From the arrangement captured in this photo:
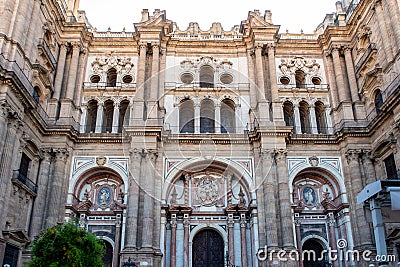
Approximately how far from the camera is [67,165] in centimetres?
2611

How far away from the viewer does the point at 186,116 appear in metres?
29.7

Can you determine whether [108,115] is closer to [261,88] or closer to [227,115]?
[227,115]

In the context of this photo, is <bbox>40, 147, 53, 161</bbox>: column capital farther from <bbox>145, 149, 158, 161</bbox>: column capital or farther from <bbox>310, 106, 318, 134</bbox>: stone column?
<bbox>310, 106, 318, 134</bbox>: stone column

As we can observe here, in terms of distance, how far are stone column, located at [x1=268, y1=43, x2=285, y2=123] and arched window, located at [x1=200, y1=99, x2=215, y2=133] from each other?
4.20m

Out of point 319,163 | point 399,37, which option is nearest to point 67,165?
point 319,163

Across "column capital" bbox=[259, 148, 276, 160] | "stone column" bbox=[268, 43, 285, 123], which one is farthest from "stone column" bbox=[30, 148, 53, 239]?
"stone column" bbox=[268, 43, 285, 123]

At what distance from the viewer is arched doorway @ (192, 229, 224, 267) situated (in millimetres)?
25453

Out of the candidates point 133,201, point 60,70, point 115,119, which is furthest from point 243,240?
point 60,70

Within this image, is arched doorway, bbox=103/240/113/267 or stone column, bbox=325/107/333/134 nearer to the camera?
arched doorway, bbox=103/240/113/267

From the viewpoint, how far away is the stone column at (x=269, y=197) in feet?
78.2

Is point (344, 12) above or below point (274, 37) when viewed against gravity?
above

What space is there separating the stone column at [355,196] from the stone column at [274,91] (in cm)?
468

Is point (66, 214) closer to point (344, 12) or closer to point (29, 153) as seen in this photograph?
point (29, 153)

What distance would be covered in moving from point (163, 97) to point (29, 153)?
9.18 m
